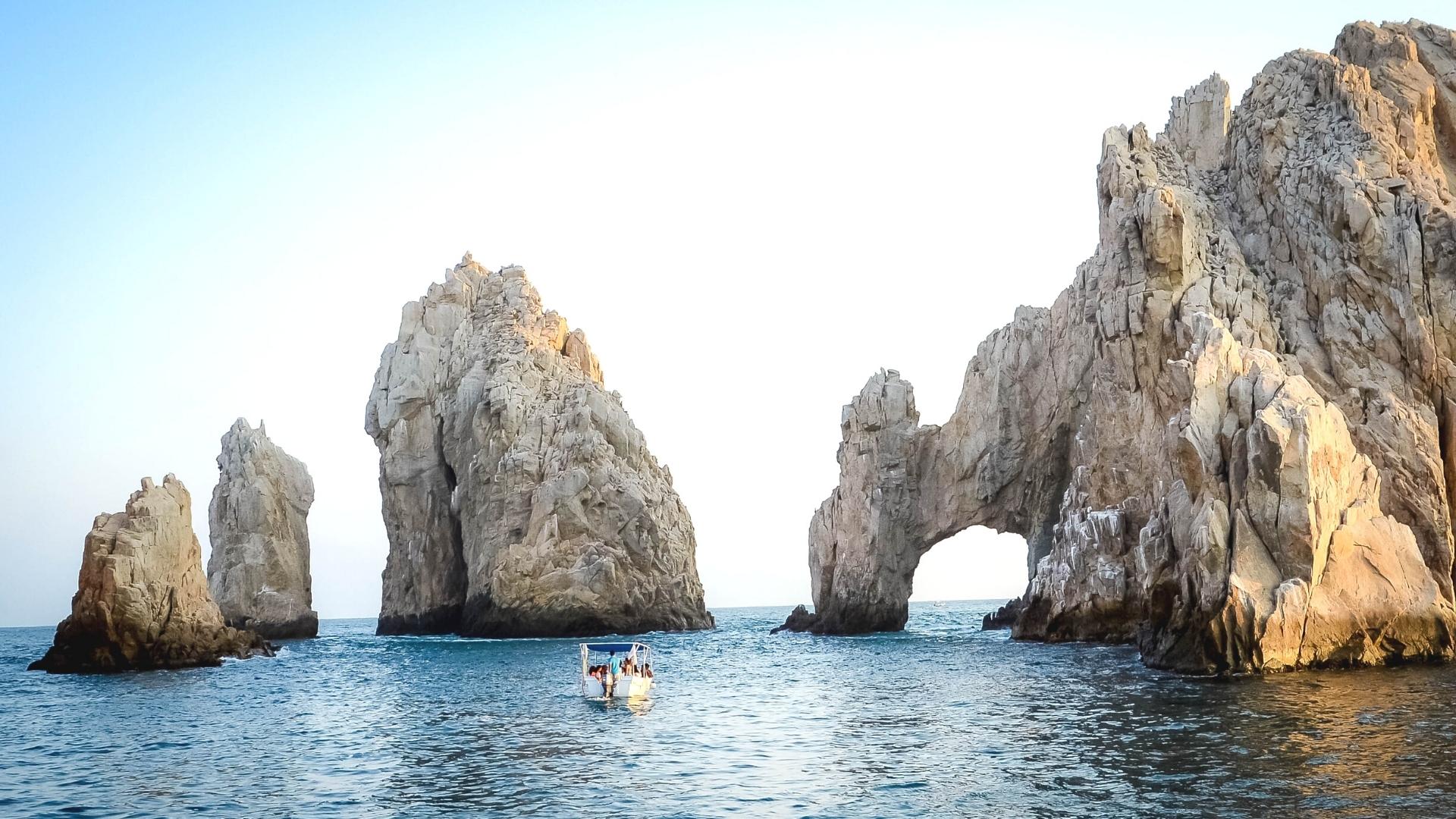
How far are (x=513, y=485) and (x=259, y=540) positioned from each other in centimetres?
2366

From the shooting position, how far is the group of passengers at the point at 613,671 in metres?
38.8

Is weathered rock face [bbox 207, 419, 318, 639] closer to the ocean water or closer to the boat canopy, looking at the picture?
the ocean water

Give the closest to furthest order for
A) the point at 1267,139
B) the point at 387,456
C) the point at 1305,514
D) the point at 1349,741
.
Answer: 1. the point at 1349,741
2. the point at 1305,514
3. the point at 1267,139
4. the point at 387,456

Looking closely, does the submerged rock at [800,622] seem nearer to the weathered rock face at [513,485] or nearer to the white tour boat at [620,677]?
the weathered rock face at [513,485]

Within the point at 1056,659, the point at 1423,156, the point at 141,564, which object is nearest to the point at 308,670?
the point at 141,564

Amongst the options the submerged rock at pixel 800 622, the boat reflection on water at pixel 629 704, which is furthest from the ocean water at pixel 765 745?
the submerged rock at pixel 800 622

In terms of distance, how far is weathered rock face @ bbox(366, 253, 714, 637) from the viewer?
Result: 79.0 meters

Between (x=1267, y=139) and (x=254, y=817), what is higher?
(x=1267, y=139)

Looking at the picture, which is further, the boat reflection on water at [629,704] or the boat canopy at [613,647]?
the boat canopy at [613,647]

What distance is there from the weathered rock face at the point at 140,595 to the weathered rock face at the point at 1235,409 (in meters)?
38.5

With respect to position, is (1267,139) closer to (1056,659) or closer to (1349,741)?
(1056,659)

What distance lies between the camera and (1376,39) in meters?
55.6

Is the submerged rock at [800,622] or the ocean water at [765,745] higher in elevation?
the submerged rock at [800,622]

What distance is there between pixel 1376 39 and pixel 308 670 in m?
58.5
